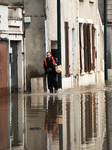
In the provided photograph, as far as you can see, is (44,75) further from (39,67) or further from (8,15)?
(8,15)

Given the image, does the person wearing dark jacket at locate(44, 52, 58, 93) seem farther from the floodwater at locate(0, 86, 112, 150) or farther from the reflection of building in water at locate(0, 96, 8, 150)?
the reflection of building in water at locate(0, 96, 8, 150)

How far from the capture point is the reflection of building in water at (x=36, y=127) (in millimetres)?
8875

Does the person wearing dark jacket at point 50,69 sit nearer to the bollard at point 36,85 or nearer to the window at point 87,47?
the bollard at point 36,85

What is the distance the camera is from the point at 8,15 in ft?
69.1

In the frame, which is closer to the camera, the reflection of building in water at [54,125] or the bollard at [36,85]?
the reflection of building in water at [54,125]

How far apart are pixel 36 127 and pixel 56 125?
47cm

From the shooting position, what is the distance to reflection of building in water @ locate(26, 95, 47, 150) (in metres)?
8.88

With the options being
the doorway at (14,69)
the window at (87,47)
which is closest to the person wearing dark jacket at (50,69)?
the doorway at (14,69)

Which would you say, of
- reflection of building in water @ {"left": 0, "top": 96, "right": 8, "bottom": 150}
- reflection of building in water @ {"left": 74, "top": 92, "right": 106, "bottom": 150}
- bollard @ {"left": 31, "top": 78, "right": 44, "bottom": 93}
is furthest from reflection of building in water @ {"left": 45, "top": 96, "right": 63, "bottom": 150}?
bollard @ {"left": 31, "top": 78, "right": 44, "bottom": 93}

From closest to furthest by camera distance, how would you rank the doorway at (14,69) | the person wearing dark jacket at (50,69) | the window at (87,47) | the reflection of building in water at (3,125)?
the reflection of building in water at (3,125)
the person wearing dark jacket at (50,69)
the doorway at (14,69)
the window at (87,47)

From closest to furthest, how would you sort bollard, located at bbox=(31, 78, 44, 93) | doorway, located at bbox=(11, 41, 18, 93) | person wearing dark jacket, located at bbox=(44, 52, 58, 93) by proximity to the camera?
person wearing dark jacket, located at bbox=(44, 52, 58, 93)
bollard, located at bbox=(31, 78, 44, 93)
doorway, located at bbox=(11, 41, 18, 93)

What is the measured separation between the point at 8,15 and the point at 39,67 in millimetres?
2387

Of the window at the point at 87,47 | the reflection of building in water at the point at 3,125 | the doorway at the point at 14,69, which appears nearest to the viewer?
the reflection of building in water at the point at 3,125

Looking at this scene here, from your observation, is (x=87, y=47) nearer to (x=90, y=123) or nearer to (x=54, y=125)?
(x=90, y=123)
